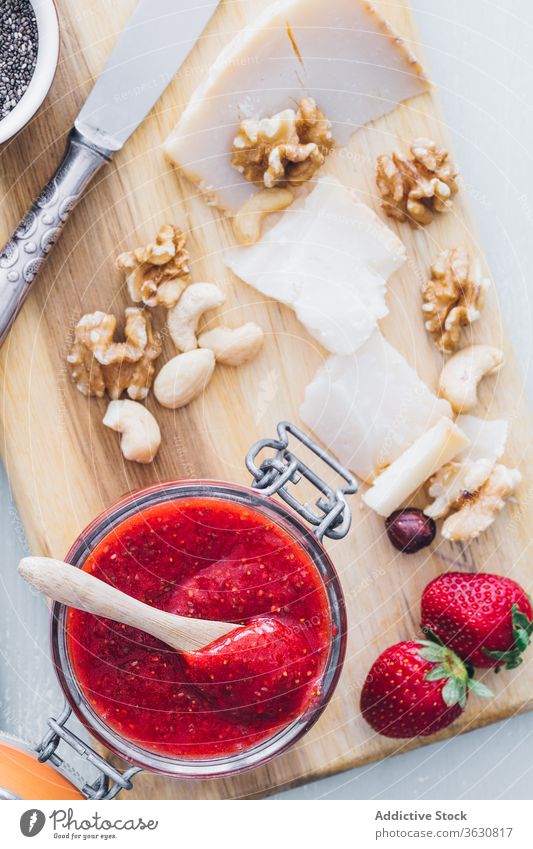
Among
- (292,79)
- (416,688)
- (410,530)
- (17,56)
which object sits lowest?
(416,688)

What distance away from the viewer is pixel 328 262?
34.9 inches

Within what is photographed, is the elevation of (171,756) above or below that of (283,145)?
below

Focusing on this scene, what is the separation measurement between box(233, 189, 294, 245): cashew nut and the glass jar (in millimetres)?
238

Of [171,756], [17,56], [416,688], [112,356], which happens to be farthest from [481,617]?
[17,56]

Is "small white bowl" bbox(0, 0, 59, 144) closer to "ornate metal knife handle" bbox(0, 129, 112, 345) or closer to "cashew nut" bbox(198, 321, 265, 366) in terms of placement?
"ornate metal knife handle" bbox(0, 129, 112, 345)

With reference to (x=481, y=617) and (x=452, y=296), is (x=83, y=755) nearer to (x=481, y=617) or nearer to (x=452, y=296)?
(x=481, y=617)

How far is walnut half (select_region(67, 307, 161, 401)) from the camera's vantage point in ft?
2.78

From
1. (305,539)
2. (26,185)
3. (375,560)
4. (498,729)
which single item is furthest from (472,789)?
(26,185)

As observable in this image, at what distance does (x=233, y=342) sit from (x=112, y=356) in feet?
0.41

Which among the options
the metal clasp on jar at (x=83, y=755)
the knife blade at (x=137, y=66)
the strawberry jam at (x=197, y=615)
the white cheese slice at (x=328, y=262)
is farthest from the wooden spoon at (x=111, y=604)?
the knife blade at (x=137, y=66)

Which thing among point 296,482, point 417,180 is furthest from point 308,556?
point 417,180

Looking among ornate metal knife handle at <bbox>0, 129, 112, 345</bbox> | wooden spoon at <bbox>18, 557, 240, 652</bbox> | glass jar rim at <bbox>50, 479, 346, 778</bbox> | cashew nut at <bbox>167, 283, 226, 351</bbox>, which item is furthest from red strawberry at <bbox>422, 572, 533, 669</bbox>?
ornate metal knife handle at <bbox>0, 129, 112, 345</bbox>

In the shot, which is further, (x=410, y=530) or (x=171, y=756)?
(x=410, y=530)
